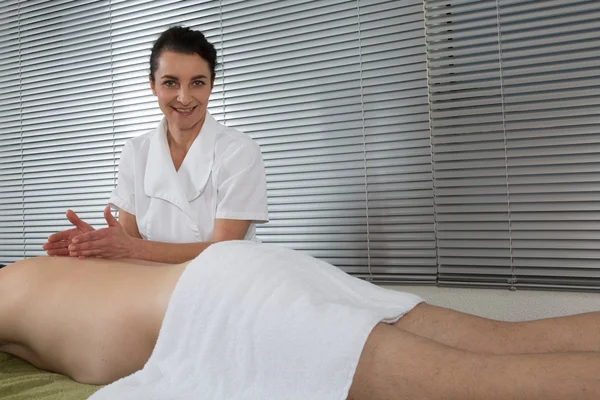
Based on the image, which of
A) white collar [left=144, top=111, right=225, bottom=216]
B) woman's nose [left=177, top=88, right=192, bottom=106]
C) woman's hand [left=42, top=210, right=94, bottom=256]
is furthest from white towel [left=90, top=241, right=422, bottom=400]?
woman's nose [left=177, top=88, right=192, bottom=106]

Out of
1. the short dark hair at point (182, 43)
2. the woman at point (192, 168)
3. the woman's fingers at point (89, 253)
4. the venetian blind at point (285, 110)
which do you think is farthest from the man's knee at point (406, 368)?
the short dark hair at point (182, 43)

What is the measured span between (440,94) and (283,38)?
26.9 inches

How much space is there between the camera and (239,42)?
96.3 inches

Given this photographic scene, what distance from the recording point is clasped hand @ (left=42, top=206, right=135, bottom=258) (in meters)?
1.52

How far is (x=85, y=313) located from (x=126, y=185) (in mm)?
840

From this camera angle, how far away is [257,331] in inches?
39.9

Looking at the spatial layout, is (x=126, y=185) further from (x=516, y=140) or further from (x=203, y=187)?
(x=516, y=140)

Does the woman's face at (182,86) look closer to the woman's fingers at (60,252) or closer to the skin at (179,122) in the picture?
the skin at (179,122)

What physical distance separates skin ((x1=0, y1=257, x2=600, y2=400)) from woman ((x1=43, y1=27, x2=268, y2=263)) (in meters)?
0.51

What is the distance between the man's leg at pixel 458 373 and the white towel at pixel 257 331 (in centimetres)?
3

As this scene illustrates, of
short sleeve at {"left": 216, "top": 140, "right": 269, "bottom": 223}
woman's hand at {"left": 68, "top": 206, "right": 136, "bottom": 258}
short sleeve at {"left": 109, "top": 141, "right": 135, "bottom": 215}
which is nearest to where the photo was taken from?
woman's hand at {"left": 68, "top": 206, "right": 136, "bottom": 258}

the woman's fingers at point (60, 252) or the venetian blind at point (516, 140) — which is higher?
the venetian blind at point (516, 140)

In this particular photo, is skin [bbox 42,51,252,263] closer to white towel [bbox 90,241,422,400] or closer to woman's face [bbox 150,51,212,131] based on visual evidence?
woman's face [bbox 150,51,212,131]

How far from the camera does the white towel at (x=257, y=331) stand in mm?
958
